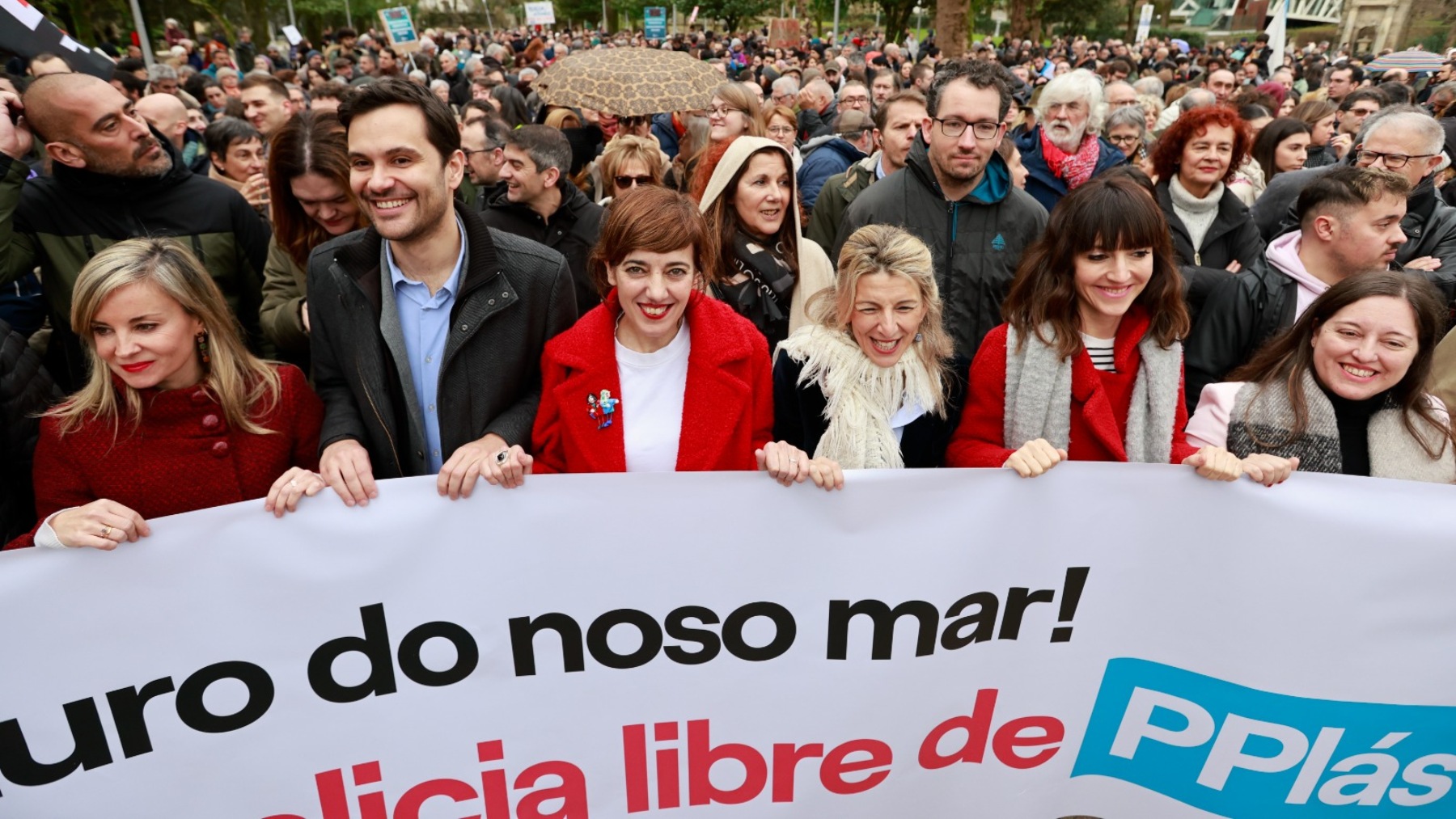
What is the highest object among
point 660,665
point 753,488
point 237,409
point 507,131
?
point 507,131

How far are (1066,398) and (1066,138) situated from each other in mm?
3250

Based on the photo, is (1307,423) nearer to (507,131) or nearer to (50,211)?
(507,131)

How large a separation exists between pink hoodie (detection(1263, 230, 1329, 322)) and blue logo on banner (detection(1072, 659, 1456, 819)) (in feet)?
4.72

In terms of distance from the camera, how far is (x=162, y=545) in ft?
6.54

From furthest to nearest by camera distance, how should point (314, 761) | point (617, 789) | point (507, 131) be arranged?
1. point (507, 131)
2. point (617, 789)
3. point (314, 761)

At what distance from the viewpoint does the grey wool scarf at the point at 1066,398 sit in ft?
8.48

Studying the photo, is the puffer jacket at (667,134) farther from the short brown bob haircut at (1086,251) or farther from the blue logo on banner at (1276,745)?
the blue logo on banner at (1276,745)

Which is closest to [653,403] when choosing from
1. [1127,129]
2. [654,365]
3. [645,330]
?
[654,365]

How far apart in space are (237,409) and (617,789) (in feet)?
4.56

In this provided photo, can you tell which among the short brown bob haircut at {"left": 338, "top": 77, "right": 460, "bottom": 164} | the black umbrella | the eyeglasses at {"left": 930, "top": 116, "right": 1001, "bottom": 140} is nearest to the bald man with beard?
the short brown bob haircut at {"left": 338, "top": 77, "right": 460, "bottom": 164}

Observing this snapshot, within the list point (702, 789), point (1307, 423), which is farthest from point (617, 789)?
point (1307, 423)

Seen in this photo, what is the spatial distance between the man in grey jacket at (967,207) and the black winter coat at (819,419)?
907mm

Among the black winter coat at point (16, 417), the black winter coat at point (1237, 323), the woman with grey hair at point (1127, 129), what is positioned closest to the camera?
the black winter coat at point (16, 417)

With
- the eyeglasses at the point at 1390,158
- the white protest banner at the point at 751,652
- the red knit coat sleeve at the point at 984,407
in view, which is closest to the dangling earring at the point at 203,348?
the white protest banner at the point at 751,652
